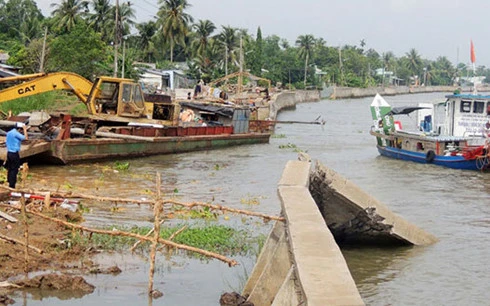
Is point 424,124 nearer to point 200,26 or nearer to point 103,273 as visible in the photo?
point 103,273

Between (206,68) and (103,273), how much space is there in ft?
232

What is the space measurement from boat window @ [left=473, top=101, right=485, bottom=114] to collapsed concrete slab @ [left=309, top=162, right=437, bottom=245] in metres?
17.8

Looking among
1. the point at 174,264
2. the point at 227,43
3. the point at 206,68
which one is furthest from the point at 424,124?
the point at 227,43

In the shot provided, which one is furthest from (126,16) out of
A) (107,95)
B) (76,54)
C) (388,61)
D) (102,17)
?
(388,61)

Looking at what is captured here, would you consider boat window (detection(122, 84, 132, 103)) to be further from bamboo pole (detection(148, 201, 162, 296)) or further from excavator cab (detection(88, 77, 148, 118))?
bamboo pole (detection(148, 201, 162, 296))

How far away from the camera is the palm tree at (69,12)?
7212 centimetres

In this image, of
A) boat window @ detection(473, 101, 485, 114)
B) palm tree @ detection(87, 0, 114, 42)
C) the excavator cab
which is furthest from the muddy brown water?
palm tree @ detection(87, 0, 114, 42)

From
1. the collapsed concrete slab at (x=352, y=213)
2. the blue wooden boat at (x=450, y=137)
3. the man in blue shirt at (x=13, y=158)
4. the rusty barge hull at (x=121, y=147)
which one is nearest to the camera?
the collapsed concrete slab at (x=352, y=213)

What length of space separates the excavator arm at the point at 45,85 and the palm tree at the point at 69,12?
45474mm

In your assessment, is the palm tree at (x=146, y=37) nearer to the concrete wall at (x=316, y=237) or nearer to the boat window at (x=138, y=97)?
the boat window at (x=138, y=97)

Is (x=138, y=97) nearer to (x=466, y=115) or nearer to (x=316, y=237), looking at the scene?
(x=466, y=115)

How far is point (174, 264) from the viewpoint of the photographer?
35.4 ft

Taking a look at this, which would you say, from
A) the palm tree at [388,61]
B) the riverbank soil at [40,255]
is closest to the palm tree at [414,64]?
the palm tree at [388,61]

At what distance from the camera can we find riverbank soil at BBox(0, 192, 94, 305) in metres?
9.24
